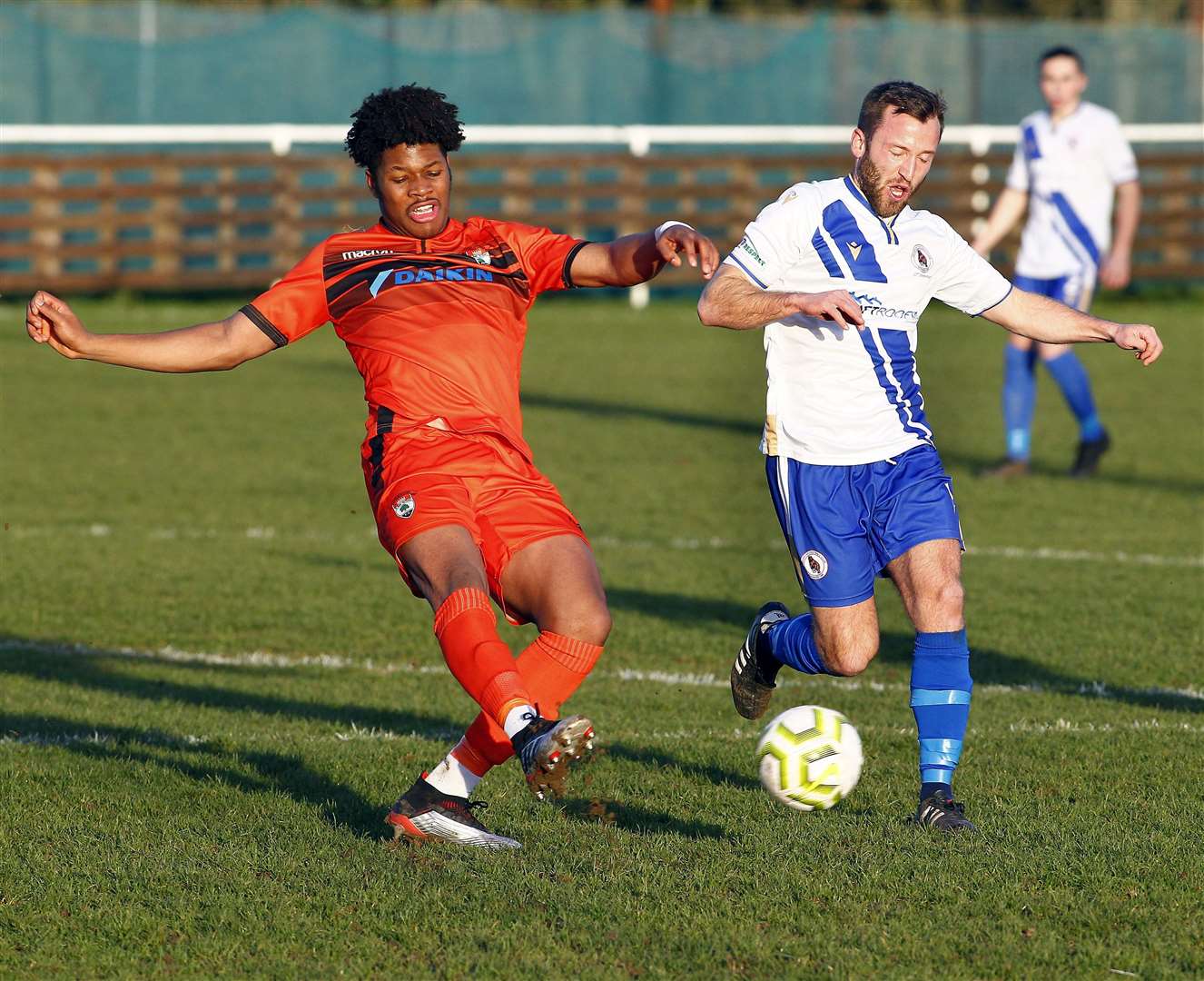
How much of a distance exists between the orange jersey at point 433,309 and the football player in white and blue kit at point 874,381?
556mm

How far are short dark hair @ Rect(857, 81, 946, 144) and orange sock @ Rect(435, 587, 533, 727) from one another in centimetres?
185

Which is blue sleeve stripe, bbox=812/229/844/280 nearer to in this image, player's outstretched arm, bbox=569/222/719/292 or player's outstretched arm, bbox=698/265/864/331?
player's outstretched arm, bbox=698/265/864/331

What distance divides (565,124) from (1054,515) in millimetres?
15661

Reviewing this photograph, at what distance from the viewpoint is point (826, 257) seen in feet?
18.8

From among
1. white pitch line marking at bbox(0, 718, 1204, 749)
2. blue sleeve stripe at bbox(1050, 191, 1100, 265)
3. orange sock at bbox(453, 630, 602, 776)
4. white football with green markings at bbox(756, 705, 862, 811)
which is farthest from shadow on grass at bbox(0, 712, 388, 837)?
blue sleeve stripe at bbox(1050, 191, 1100, 265)

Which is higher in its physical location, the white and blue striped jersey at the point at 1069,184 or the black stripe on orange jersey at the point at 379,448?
the white and blue striped jersey at the point at 1069,184

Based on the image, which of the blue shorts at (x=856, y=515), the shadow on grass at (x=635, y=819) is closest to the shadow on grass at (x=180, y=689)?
the shadow on grass at (x=635, y=819)

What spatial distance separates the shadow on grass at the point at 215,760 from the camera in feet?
18.7

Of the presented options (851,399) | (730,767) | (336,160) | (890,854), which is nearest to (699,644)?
(730,767)

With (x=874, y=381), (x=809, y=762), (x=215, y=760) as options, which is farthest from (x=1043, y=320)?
(x=215, y=760)

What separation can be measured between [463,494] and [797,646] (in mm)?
1482

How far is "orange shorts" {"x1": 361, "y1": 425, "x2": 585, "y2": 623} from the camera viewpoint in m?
5.22

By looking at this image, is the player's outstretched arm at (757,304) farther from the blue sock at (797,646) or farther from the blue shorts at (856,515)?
the blue sock at (797,646)

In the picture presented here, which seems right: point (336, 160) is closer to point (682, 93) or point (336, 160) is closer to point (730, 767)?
point (682, 93)
